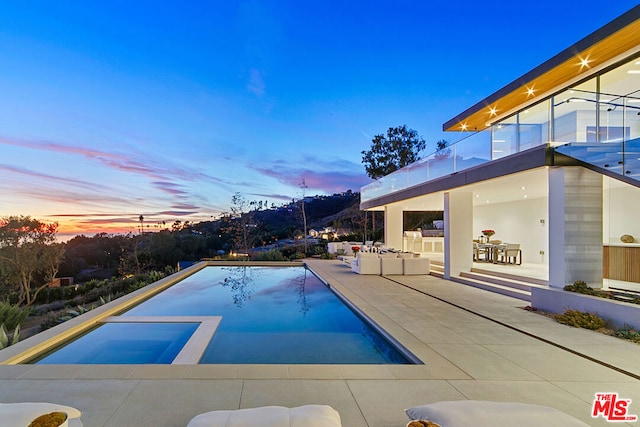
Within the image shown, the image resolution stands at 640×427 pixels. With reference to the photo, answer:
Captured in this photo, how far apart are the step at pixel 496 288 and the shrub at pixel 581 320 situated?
1.79 m

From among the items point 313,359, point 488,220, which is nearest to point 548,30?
point 488,220

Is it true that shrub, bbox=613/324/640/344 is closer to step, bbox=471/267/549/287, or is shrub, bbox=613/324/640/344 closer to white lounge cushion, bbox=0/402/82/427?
step, bbox=471/267/549/287

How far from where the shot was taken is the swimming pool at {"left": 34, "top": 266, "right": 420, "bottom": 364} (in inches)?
177

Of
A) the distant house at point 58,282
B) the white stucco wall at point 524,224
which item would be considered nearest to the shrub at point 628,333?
the white stucco wall at point 524,224

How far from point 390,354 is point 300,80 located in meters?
14.3

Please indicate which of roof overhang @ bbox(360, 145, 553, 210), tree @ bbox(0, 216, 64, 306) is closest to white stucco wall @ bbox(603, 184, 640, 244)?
roof overhang @ bbox(360, 145, 553, 210)

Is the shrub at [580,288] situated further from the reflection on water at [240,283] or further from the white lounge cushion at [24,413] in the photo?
the white lounge cushion at [24,413]

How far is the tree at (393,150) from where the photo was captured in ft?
98.2

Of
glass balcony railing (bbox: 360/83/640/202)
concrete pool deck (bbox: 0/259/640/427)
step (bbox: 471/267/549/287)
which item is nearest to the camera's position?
concrete pool deck (bbox: 0/259/640/427)

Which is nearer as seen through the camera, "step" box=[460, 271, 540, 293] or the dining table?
"step" box=[460, 271, 540, 293]

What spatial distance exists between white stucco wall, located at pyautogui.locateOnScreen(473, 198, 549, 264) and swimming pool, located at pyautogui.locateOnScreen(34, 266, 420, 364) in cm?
835

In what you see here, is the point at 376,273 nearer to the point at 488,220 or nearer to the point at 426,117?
the point at 488,220

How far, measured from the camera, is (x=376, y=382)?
3.40 m

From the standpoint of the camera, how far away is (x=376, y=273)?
11906mm
